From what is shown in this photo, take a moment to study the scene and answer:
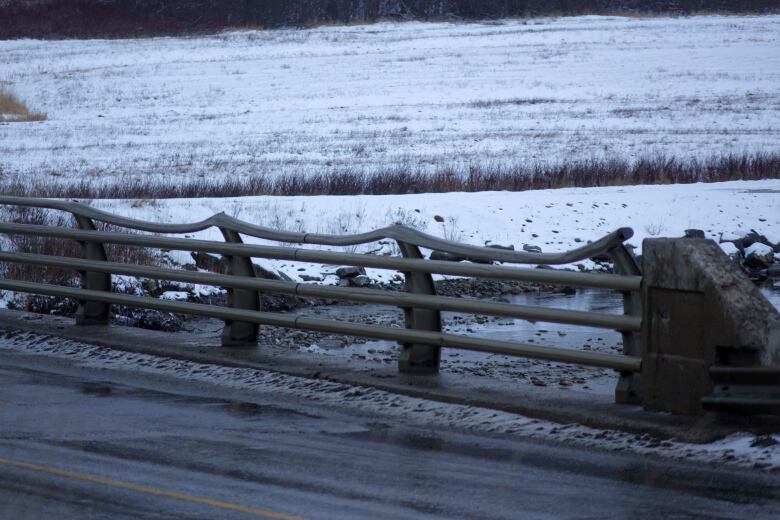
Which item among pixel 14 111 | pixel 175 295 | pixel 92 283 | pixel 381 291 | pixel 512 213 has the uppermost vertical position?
pixel 381 291

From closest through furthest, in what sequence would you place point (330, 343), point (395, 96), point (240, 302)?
point (240, 302) → point (330, 343) → point (395, 96)

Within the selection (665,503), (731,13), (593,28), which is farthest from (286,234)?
(731,13)

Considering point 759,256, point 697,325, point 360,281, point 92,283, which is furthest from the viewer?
point 759,256

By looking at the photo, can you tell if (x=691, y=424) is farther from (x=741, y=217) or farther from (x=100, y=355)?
(x=741, y=217)

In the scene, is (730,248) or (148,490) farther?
(730,248)

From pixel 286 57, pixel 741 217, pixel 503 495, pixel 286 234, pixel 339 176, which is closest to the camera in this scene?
pixel 503 495

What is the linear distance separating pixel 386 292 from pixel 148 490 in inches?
135

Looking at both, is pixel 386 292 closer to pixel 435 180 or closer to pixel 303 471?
pixel 303 471

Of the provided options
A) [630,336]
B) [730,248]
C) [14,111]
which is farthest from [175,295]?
[14,111]

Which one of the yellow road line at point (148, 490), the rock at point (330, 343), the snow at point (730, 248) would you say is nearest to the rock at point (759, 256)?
the snow at point (730, 248)

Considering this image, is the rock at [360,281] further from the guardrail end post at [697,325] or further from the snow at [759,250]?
the guardrail end post at [697,325]

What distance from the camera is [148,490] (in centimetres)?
668

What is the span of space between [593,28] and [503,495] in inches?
2170

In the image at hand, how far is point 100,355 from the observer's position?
11039 mm
